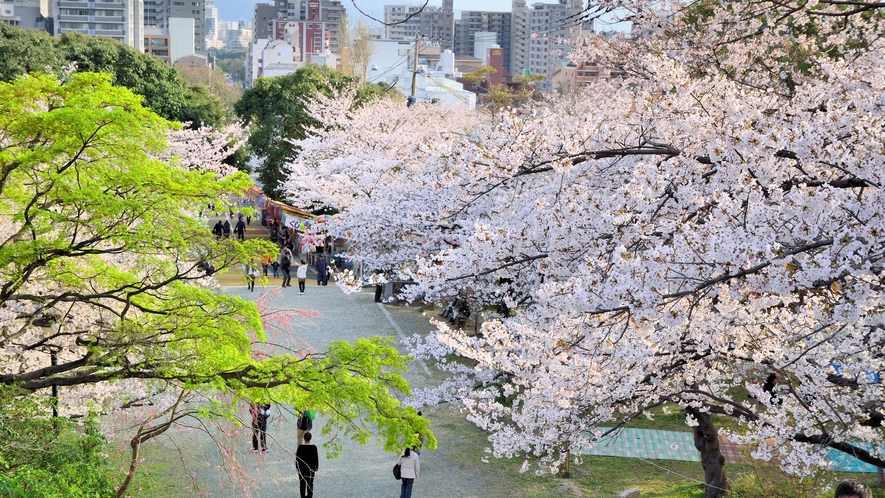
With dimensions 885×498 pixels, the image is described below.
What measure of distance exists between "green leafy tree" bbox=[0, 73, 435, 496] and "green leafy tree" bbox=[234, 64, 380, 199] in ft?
95.0

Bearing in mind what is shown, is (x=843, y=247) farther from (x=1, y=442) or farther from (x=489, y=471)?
(x=489, y=471)

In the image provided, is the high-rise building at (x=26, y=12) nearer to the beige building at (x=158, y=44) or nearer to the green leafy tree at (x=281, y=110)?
the beige building at (x=158, y=44)

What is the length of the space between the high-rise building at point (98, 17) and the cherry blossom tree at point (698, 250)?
11652cm

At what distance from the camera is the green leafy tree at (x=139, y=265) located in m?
7.33

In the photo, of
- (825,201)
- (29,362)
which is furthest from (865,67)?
(29,362)

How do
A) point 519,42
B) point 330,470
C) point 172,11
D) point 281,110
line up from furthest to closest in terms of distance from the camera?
1. point 519,42
2. point 172,11
3. point 281,110
4. point 330,470

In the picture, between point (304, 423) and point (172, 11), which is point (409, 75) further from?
point (172, 11)

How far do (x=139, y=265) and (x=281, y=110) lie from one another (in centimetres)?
3214

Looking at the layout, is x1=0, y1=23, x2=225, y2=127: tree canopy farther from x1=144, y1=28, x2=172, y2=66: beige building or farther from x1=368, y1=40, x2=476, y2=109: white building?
x1=144, y1=28, x2=172, y2=66: beige building

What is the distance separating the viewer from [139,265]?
8.14 m

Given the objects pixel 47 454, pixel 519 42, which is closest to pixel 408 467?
pixel 47 454

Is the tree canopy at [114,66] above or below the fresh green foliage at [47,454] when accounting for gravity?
above

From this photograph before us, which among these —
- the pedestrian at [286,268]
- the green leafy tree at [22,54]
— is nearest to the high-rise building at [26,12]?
the green leafy tree at [22,54]

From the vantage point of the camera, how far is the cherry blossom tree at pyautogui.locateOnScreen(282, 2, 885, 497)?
15.5ft
